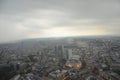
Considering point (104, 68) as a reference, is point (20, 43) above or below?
above

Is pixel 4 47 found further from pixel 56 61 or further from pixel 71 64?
pixel 71 64

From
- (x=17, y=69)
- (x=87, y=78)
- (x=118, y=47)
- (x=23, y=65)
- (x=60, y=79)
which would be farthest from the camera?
(x=118, y=47)

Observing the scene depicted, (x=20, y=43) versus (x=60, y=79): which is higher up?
(x=20, y=43)

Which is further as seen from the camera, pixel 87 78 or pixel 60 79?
pixel 60 79

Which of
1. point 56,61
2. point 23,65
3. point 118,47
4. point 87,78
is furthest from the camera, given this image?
point 118,47

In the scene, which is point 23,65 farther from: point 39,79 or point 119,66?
point 119,66

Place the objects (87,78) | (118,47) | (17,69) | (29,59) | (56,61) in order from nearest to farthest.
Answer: (87,78)
(17,69)
(56,61)
(29,59)
(118,47)

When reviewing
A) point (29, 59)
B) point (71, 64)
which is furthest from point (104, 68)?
point (29, 59)

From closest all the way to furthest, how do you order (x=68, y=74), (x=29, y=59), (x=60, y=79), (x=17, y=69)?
(x=60, y=79) → (x=68, y=74) → (x=17, y=69) → (x=29, y=59)

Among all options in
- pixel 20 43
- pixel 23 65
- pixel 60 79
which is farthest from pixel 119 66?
pixel 20 43
